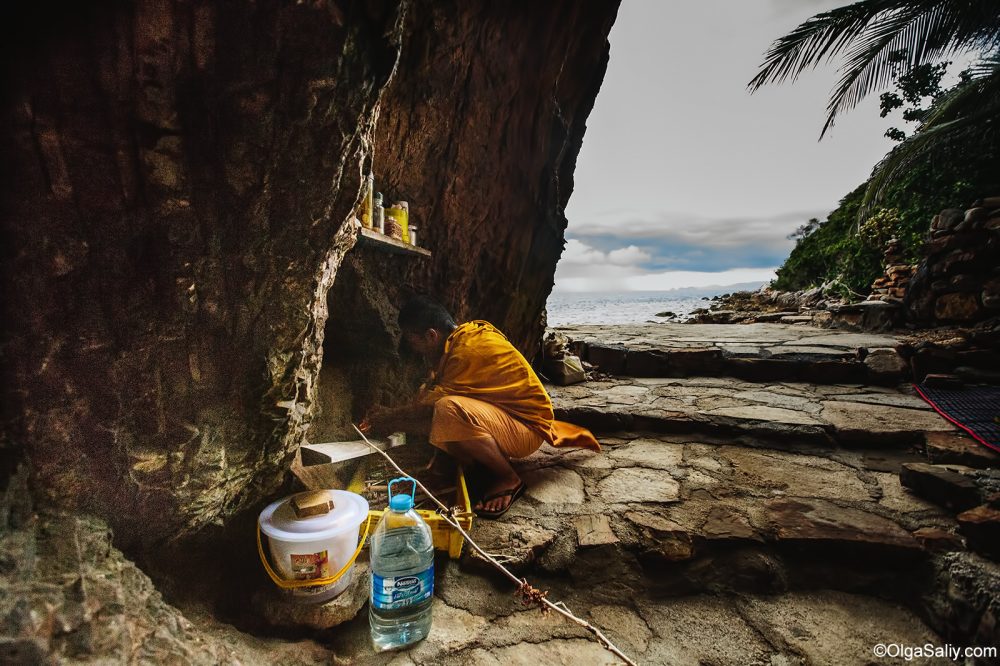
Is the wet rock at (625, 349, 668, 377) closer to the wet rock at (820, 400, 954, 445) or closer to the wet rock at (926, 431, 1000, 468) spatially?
the wet rock at (820, 400, 954, 445)

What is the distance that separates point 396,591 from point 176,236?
147cm

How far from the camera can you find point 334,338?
2896 mm

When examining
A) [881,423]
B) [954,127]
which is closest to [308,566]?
[881,423]

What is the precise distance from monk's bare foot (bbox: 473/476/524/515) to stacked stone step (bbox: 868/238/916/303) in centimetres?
698

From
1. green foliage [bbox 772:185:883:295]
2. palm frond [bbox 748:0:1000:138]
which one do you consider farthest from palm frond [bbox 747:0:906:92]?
green foliage [bbox 772:185:883:295]

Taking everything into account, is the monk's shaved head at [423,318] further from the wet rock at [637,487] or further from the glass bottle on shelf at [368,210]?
the wet rock at [637,487]

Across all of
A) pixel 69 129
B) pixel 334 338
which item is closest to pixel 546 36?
pixel 334 338

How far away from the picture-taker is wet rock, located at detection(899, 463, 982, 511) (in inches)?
77.4

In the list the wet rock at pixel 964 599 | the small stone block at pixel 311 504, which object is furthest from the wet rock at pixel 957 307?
the small stone block at pixel 311 504

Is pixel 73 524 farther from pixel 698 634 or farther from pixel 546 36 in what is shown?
pixel 546 36

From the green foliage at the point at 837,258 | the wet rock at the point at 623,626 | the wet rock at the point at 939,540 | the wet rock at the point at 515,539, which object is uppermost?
the green foliage at the point at 837,258

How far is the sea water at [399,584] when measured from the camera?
1616 mm

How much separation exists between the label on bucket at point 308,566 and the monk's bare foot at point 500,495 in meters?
0.90

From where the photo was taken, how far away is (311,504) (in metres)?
1.69
